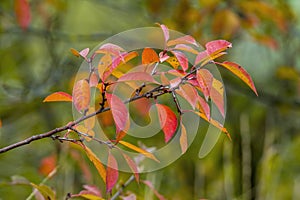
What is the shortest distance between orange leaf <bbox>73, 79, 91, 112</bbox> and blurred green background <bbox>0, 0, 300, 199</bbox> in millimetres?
749

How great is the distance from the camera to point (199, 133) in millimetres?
2031

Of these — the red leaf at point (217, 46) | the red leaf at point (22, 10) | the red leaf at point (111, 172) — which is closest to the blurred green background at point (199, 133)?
the red leaf at point (22, 10)

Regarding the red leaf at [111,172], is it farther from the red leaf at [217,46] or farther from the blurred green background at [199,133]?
the blurred green background at [199,133]

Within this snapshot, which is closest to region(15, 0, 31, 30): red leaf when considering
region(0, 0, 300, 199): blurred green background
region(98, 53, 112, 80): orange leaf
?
region(0, 0, 300, 199): blurred green background

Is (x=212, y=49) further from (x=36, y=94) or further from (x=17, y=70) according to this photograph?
(x=17, y=70)

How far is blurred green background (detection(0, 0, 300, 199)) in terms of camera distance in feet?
5.22

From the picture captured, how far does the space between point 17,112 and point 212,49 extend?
4.33 feet

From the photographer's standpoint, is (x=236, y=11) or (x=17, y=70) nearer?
(x=236, y=11)

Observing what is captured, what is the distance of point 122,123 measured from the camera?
1.87 feet

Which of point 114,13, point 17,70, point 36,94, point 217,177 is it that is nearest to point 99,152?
point 36,94

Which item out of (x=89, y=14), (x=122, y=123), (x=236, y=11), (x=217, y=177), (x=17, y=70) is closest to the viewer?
(x=122, y=123)

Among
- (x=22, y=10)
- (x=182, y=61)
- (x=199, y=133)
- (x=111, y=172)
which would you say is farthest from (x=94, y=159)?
(x=199, y=133)

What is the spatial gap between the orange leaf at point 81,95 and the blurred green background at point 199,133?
0.75 m

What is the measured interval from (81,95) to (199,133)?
1480 mm
